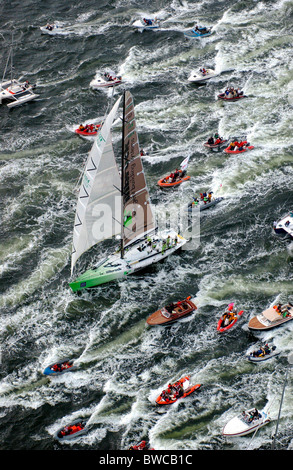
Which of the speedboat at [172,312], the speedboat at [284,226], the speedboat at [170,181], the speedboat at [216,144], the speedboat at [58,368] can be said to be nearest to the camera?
the speedboat at [58,368]

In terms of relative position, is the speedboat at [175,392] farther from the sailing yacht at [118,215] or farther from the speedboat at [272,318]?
the sailing yacht at [118,215]

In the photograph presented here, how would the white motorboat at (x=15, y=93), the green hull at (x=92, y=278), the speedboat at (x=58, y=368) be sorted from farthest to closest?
the white motorboat at (x=15, y=93) → the green hull at (x=92, y=278) → the speedboat at (x=58, y=368)

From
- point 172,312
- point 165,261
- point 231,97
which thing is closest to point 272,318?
point 172,312

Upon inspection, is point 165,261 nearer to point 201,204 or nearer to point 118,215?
point 118,215

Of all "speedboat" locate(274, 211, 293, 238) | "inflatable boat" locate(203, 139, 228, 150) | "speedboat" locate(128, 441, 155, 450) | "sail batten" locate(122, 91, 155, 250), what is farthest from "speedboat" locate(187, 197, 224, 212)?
"speedboat" locate(128, 441, 155, 450)

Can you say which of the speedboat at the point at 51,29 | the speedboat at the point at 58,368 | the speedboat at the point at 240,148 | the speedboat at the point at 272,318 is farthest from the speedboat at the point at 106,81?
the speedboat at the point at 58,368

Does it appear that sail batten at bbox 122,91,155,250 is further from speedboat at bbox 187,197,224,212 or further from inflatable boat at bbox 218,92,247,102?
inflatable boat at bbox 218,92,247,102

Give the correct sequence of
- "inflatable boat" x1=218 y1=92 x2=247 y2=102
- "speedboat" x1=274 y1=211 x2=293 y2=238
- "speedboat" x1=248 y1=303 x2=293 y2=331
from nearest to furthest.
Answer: "speedboat" x1=248 y1=303 x2=293 y2=331, "speedboat" x1=274 y1=211 x2=293 y2=238, "inflatable boat" x1=218 y1=92 x2=247 y2=102
